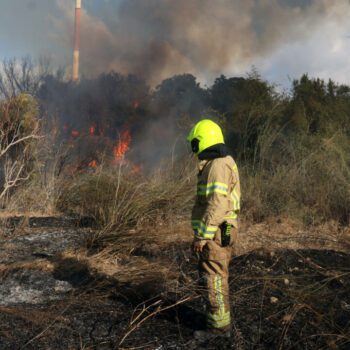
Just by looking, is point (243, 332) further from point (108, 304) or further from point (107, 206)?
point (107, 206)

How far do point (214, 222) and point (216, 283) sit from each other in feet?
1.58

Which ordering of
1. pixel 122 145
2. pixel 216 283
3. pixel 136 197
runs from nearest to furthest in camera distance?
pixel 216 283 → pixel 136 197 → pixel 122 145

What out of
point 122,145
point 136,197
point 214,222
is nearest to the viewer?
point 214,222

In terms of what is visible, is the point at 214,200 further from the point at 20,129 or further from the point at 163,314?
the point at 20,129

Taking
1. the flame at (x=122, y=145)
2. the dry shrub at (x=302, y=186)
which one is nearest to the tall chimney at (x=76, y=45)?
the flame at (x=122, y=145)

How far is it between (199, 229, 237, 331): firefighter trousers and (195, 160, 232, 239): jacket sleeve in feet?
0.45

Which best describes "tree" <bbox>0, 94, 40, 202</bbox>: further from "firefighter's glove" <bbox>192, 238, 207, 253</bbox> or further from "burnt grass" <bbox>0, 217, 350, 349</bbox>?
"firefighter's glove" <bbox>192, 238, 207, 253</bbox>

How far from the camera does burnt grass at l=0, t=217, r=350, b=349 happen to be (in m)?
2.97

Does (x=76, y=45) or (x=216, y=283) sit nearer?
(x=216, y=283)

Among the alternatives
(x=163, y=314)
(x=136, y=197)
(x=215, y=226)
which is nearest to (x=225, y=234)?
(x=215, y=226)

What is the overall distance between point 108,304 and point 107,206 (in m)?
2.53

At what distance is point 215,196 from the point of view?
130 inches

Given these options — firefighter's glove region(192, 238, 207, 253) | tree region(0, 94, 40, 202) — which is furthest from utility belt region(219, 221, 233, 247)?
tree region(0, 94, 40, 202)

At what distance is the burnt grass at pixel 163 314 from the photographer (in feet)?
9.75
